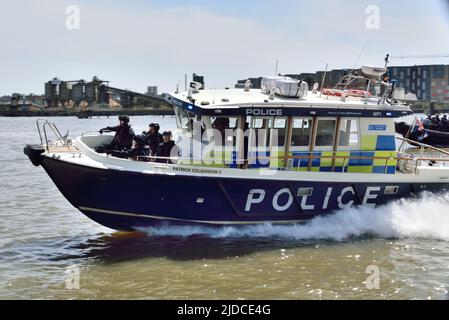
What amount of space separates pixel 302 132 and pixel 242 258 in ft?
9.68

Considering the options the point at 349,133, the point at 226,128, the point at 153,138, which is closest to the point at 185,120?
the point at 153,138

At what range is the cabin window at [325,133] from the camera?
37.0 ft

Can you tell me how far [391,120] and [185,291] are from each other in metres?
6.02

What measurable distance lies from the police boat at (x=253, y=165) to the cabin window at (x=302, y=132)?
0.07 ft

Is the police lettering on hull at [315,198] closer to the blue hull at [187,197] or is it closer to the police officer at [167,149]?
the blue hull at [187,197]

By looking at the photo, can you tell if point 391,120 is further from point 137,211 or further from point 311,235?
point 137,211

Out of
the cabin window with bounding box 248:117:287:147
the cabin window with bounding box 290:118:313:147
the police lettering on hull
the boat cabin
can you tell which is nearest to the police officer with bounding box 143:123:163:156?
the boat cabin

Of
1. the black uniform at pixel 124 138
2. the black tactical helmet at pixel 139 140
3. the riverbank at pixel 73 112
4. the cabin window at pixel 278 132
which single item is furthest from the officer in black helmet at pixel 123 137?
the riverbank at pixel 73 112

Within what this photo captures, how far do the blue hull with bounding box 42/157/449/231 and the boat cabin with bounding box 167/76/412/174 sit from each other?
0.54m

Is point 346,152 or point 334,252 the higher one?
point 346,152
